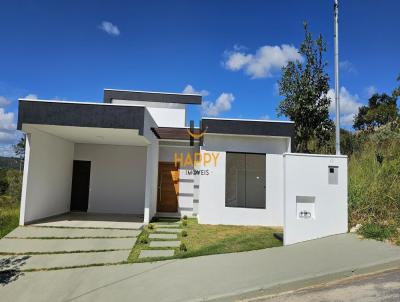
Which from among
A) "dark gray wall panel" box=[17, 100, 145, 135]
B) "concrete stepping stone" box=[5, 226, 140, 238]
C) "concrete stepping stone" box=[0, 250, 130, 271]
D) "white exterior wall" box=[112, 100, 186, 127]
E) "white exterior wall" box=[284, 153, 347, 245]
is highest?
"white exterior wall" box=[112, 100, 186, 127]

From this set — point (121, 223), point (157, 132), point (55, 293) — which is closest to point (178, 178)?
point (157, 132)

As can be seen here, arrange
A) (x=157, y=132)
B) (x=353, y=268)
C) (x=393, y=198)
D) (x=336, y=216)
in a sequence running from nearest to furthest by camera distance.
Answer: (x=353, y=268) < (x=336, y=216) < (x=393, y=198) < (x=157, y=132)

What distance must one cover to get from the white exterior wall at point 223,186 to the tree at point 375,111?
15.3 m

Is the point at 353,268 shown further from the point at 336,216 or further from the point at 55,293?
the point at 55,293

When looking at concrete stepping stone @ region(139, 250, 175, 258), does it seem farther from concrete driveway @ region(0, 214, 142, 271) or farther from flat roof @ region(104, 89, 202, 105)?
flat roof @ region(104, 89, 202, 105)

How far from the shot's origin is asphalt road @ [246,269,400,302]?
458 cm

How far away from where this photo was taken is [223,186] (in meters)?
11.8

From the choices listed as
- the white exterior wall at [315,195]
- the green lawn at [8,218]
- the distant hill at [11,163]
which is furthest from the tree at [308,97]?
the distant hill at [11,163]

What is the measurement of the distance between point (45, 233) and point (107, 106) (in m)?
3.94

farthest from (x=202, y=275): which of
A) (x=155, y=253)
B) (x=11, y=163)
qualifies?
(x=11, y=163)

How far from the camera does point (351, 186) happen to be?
32.0 feet

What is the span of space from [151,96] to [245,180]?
7.65 meters

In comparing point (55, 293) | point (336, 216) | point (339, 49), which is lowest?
point (55, 293)

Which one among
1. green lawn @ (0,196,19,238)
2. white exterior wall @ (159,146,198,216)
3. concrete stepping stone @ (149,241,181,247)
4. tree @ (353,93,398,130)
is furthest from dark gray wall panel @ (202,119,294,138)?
tree @ (353,93,398,130)
